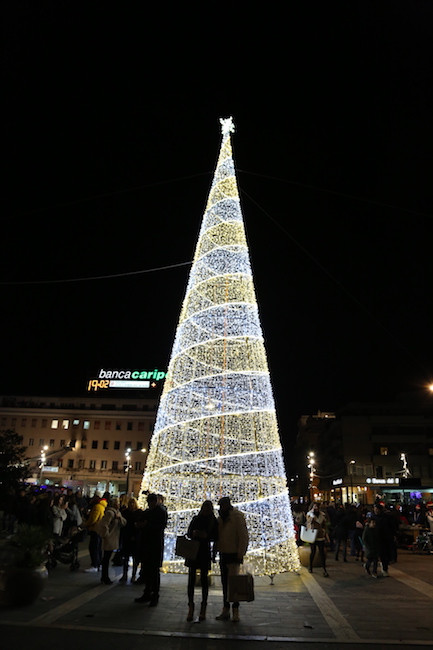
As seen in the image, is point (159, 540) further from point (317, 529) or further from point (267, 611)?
point (317, 529)

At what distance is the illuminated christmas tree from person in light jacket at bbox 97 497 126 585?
4.82 ft

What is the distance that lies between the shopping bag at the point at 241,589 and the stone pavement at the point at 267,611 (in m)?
0.34

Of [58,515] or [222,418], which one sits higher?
[222,418]

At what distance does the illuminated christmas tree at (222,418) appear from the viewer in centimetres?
1077

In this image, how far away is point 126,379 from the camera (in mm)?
76000

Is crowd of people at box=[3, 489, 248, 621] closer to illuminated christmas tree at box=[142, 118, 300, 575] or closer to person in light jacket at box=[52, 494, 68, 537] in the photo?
illuminated christmas tree at box=[142, 118, 300, 575]

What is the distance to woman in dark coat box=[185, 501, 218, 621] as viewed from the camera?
6.82 metres

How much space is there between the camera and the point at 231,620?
6.74 metres

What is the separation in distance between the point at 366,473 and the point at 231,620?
169 ft

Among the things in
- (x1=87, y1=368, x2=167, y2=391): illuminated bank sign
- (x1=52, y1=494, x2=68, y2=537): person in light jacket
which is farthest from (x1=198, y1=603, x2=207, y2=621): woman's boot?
(x1=87, y1=368, x2=167, y2=391): illuminated bank sign

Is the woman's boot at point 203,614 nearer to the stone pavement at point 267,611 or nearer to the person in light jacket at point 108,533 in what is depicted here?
the stone pavement at point 267,611

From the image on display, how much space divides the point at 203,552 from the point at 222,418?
4.42 meters

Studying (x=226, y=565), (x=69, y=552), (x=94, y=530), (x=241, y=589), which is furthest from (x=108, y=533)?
(x=241, y=589)

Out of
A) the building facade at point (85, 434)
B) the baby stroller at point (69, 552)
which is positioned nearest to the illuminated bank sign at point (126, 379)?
the building facade at point (85, 434)
